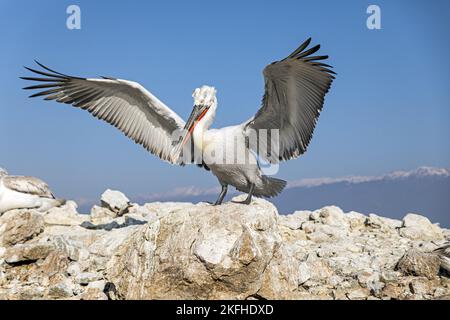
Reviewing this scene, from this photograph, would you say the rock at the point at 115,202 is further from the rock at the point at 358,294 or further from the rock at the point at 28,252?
the rock at the point at 358,294

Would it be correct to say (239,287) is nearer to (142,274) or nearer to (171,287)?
(171,287)

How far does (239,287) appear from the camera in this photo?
5984 mm

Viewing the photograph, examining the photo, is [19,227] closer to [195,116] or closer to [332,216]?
[195,116]

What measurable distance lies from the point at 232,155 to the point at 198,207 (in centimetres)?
111

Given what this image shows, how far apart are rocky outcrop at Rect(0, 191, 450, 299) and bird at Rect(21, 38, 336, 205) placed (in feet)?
3.12

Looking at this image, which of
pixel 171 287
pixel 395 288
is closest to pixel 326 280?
pixel 395 288

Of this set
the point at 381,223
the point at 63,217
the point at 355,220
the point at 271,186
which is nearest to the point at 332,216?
the point at 355,220

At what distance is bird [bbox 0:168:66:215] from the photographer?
10.7 m

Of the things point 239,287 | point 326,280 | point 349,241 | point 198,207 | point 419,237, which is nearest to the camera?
point 239,287

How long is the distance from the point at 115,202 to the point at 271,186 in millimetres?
4640

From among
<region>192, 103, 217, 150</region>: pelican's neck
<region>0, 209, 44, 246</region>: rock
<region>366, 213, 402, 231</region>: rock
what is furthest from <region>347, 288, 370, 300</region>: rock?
<region>0, 209, 44, 246</region>: rock

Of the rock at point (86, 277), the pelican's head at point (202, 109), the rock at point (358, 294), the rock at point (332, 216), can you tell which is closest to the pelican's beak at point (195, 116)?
the pelican's head at point (202, 109)

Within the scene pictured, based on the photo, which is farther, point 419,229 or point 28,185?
point 28,185

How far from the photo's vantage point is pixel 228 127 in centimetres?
777
